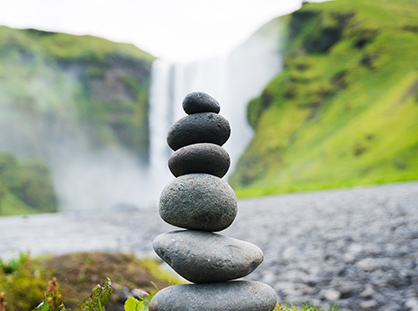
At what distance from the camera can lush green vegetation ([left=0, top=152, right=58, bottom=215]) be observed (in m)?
48.9

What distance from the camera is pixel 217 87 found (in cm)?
6322

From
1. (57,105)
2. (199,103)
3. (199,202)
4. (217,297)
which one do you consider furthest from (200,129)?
(57,105)

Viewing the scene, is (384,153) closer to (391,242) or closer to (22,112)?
(391,242)

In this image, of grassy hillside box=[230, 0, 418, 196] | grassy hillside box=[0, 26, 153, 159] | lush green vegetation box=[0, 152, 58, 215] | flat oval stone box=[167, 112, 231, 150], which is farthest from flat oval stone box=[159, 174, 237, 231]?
grassy hillside box=[0, 26, 153, 159]

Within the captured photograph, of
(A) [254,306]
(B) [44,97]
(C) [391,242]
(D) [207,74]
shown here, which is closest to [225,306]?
(A) [254,306]

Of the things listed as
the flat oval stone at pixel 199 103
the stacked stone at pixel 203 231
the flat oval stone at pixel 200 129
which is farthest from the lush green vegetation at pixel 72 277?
the flat oval stone at pixel 199 103

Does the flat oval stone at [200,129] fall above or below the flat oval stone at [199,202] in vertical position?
above

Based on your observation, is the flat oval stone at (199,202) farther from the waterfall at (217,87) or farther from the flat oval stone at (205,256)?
the waterfall at (217,87)

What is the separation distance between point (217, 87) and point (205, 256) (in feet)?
204

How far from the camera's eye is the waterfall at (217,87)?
60781 mm

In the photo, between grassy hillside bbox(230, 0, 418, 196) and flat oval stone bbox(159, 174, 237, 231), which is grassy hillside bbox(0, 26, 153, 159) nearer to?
grassy hillside bbox(230, 0, 418, 196)

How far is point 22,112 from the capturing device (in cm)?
5759

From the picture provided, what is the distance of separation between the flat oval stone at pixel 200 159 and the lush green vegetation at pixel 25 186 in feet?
170

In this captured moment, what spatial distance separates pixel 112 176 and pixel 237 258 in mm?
70227
